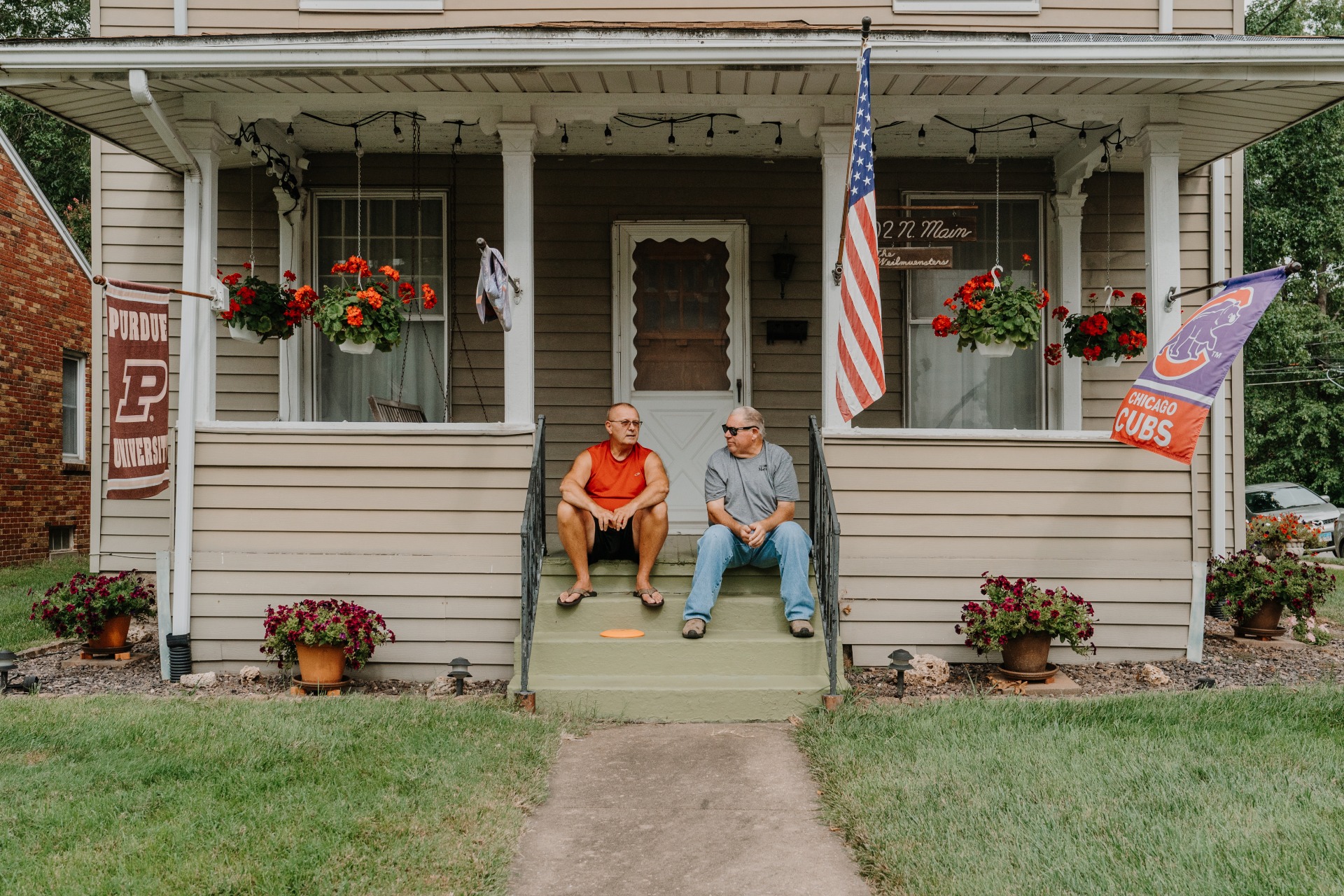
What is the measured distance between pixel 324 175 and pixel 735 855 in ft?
19.3

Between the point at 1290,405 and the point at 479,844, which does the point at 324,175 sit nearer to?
the point at 479,844

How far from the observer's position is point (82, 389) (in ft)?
46.4

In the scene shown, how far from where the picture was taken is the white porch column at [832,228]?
595 cm

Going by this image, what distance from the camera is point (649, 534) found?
559 cm

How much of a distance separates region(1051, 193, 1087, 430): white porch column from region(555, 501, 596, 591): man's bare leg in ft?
12.1

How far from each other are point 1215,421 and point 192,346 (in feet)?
20.9

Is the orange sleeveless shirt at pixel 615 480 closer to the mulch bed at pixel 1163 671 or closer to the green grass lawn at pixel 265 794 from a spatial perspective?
the green grass lawn at pixel 265 794

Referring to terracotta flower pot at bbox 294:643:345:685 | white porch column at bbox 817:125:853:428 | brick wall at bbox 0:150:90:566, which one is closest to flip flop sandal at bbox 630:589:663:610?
white porch column at bbox 817:125:853:428

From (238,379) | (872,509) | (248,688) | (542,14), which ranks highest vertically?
(542,14)

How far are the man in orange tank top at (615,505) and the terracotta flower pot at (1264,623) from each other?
12.8 ft

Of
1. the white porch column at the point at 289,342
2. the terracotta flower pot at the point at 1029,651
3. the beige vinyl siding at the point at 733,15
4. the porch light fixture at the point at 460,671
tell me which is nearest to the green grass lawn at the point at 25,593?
the white porch column at the point at 289,342

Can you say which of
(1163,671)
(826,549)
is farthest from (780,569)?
(1163,671)

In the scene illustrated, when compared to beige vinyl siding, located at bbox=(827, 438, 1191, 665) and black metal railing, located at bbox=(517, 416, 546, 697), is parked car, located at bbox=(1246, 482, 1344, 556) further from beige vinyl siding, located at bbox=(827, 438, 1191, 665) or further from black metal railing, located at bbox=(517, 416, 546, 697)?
black metal railing, located at bbox=(517, 416, 546, 697)

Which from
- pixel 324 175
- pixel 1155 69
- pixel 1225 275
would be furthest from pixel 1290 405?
pixel 324 175
